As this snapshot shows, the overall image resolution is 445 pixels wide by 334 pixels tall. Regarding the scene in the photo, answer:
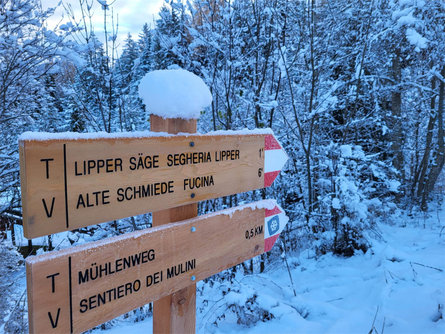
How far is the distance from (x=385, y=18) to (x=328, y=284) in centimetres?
499

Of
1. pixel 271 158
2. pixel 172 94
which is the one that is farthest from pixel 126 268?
pixel 271 158

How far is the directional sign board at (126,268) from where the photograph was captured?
43.3 inches

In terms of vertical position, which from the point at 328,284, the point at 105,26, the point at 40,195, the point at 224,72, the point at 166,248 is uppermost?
the point at 105,26

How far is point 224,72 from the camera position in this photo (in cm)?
529

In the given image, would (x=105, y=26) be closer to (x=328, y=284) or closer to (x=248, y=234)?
(x=248, y=234)

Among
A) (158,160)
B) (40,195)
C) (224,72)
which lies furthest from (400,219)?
(40,195)

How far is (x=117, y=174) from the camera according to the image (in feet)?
4.37

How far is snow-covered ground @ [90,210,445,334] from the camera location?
296 cm

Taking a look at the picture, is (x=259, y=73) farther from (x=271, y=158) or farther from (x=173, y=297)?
(x=173, y=297)

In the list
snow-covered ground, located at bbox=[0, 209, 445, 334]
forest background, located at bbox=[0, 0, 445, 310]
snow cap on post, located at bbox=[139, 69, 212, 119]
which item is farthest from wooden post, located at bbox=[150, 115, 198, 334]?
forest background, located at bbox=[0, 0, 445, 310]

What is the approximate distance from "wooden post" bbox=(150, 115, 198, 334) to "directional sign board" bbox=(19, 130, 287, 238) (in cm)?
8

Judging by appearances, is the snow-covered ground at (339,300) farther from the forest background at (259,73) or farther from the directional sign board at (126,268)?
the directional sign board at (126,268)

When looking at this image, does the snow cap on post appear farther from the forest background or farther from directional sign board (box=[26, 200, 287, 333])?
the forest background

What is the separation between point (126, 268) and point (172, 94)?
858 millimetres
